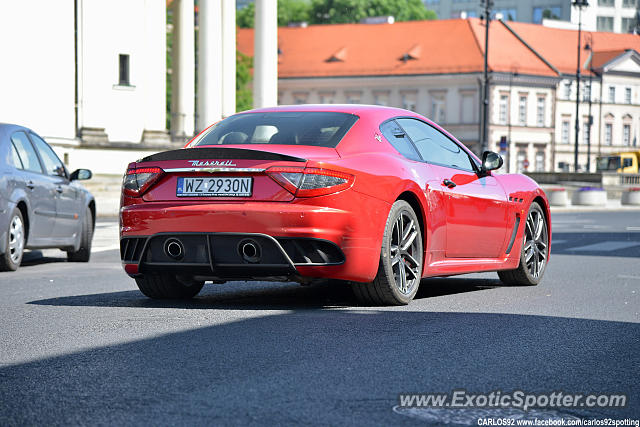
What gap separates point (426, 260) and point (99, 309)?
2450 mm

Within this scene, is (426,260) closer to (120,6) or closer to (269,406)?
(269,406)

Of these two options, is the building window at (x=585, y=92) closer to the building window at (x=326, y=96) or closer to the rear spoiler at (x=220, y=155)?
the building window at (x=326, y=96)

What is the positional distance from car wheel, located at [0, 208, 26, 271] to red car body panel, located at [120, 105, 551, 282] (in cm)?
446

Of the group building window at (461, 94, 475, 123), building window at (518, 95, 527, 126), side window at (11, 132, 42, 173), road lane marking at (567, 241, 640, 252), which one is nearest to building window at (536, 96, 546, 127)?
building window at (518, 95, 527, 126)

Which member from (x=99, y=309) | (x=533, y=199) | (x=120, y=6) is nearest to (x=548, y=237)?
(x=533, y=199)

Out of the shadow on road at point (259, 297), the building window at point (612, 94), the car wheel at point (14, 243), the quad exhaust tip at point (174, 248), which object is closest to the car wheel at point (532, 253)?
the shadow on road at point (259, 297)

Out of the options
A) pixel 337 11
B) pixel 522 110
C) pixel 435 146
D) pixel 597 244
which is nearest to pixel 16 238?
pixel 435 146

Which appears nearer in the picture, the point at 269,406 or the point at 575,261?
the point at 269,406

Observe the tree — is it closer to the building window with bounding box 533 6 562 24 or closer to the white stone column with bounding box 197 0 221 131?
the building window with bounding box 533 6 562 24

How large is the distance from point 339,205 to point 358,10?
334 ft

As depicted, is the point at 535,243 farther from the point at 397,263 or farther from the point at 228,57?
the point at 228,57

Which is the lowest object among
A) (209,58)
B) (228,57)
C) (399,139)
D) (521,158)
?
(521,158)

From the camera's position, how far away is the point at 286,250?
7.98 m

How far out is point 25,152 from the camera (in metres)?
13.6
